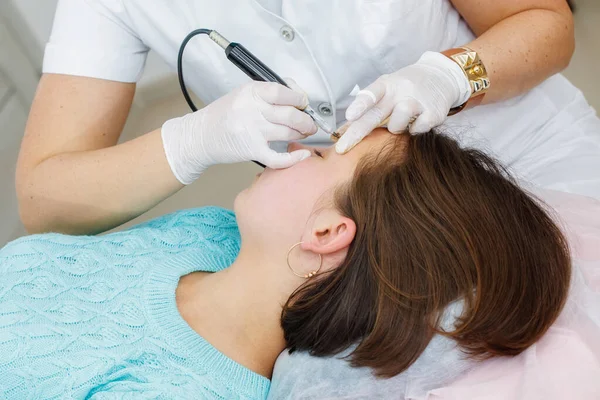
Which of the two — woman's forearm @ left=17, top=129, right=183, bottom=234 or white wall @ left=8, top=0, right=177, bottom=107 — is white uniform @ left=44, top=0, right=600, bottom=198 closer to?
woman's forearm @ left=17, top=129, right=183, bottom=234

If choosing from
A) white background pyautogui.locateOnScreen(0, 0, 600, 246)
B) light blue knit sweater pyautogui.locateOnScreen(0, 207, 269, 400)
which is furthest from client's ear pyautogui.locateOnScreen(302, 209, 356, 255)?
white background pyautogui.locateOnScreen(0, 0, 600, 246)

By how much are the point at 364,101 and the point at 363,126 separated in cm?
5

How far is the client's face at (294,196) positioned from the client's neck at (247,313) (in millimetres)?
62

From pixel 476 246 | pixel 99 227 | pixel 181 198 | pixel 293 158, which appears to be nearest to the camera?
pixel 476 246

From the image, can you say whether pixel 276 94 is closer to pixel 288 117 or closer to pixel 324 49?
pixel 288 117

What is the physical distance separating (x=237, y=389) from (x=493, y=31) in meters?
0.91

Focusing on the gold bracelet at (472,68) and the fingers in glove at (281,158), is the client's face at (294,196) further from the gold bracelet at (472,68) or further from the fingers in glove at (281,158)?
the gold bracelet at (472,68)

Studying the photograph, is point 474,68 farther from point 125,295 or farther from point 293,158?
point 125,295

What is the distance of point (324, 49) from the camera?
1133 millimetres

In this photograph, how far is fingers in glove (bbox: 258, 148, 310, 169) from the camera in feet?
3.14

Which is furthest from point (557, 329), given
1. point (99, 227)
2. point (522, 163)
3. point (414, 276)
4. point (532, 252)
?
point (99, 227)

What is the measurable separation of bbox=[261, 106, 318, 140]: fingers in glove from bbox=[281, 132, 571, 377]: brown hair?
13 cm

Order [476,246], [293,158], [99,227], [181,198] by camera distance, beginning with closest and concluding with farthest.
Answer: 1. [476,246]
2. [293,158]
3. [99,227]
4. [181,198]

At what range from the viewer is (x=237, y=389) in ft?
3.07
